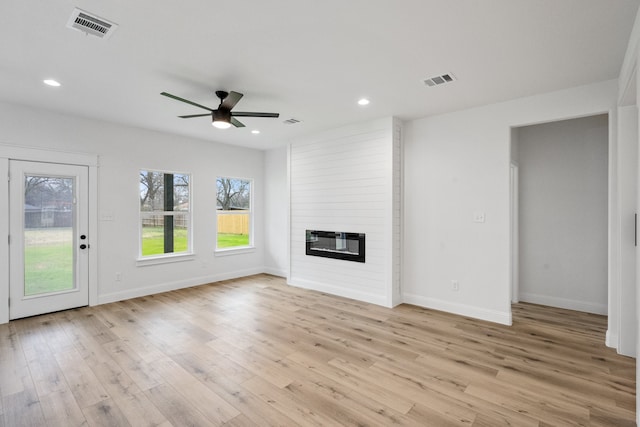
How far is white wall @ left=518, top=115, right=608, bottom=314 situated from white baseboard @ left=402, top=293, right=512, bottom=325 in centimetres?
126

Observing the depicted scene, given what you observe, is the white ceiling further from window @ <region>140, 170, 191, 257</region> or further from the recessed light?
window @ <region>140, 170, 191, 257</region>

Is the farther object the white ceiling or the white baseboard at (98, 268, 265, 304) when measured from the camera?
the white baseboard at (98, 268, 265, 304)

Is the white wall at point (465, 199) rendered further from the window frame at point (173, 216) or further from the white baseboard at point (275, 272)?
the window frame at point (173, 216)

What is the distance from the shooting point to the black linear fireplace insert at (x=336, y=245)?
497 cm

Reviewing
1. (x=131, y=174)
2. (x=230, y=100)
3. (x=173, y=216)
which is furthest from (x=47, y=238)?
(x=230, y=100)

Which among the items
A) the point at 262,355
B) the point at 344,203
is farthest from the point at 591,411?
the point at 344,203

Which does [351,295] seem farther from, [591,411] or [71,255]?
[71,255]

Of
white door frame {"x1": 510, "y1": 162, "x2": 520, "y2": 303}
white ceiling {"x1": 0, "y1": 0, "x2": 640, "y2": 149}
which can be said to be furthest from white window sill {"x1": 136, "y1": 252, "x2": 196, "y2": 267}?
white door frame {"x1": 510, "y1": 162, "x2": 520, "y2": 303}

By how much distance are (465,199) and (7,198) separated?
585 cm

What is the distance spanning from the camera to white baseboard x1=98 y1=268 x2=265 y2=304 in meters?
4.84

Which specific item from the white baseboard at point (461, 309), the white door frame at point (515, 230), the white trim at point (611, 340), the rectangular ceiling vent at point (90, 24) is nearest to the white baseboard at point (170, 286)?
the white baseboard at point (461, 309)

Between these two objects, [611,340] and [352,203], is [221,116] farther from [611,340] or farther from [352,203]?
[611,340]

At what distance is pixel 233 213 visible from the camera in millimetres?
6605

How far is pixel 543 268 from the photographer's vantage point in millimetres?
4695
